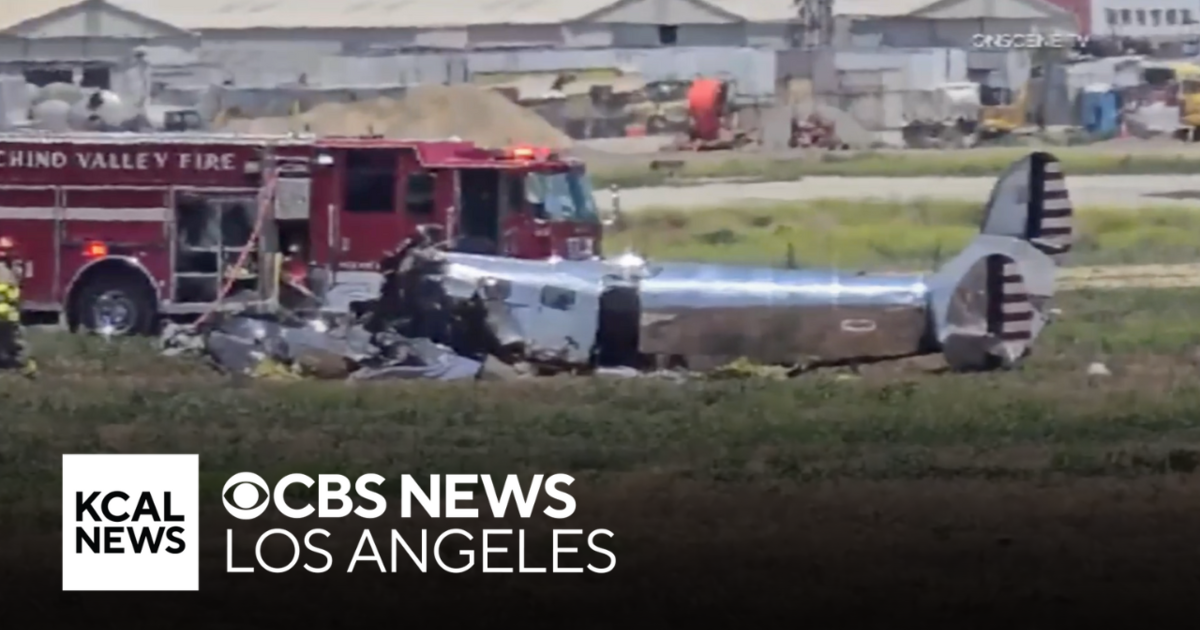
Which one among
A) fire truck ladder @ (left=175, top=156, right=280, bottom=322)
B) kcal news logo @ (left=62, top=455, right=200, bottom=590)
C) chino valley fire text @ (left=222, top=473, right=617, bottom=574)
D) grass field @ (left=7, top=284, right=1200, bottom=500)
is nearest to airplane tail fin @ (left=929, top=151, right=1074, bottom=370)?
grass field @ (left=7, top=284, right=1200, bottom=500)

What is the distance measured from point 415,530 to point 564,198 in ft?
5.08

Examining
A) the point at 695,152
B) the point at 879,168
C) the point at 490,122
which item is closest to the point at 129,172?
the point at 490,122

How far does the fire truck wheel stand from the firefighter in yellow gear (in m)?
0.24

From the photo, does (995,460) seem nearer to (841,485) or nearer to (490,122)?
(841,485)

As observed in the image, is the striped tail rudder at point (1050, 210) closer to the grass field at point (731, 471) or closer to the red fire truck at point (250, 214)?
the grass field at point (731, 471)

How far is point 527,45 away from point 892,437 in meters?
1.98

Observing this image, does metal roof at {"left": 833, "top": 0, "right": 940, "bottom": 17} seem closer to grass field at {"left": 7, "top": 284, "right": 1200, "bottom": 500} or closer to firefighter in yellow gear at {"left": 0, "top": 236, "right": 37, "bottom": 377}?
grass field at {"left": 7, "top": 284, "right": 1200, "bottom": 500}

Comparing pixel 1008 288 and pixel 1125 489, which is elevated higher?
pixel 1008 288

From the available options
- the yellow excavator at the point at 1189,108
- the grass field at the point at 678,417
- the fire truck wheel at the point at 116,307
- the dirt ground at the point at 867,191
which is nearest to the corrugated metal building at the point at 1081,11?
the yellow excavator at the point at 1189,108

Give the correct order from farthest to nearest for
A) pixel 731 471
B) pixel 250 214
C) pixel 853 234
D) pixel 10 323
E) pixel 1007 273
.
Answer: pixel 250 214 → pixel 1007 273 → pixel 853 234 → pixel 10 323 → pixel 731 471

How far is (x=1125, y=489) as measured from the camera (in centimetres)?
972

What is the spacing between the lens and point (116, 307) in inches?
404

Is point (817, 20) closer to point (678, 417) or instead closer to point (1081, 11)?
point (1081, 11)

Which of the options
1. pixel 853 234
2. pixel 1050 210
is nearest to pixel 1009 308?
pixel 1050 210
